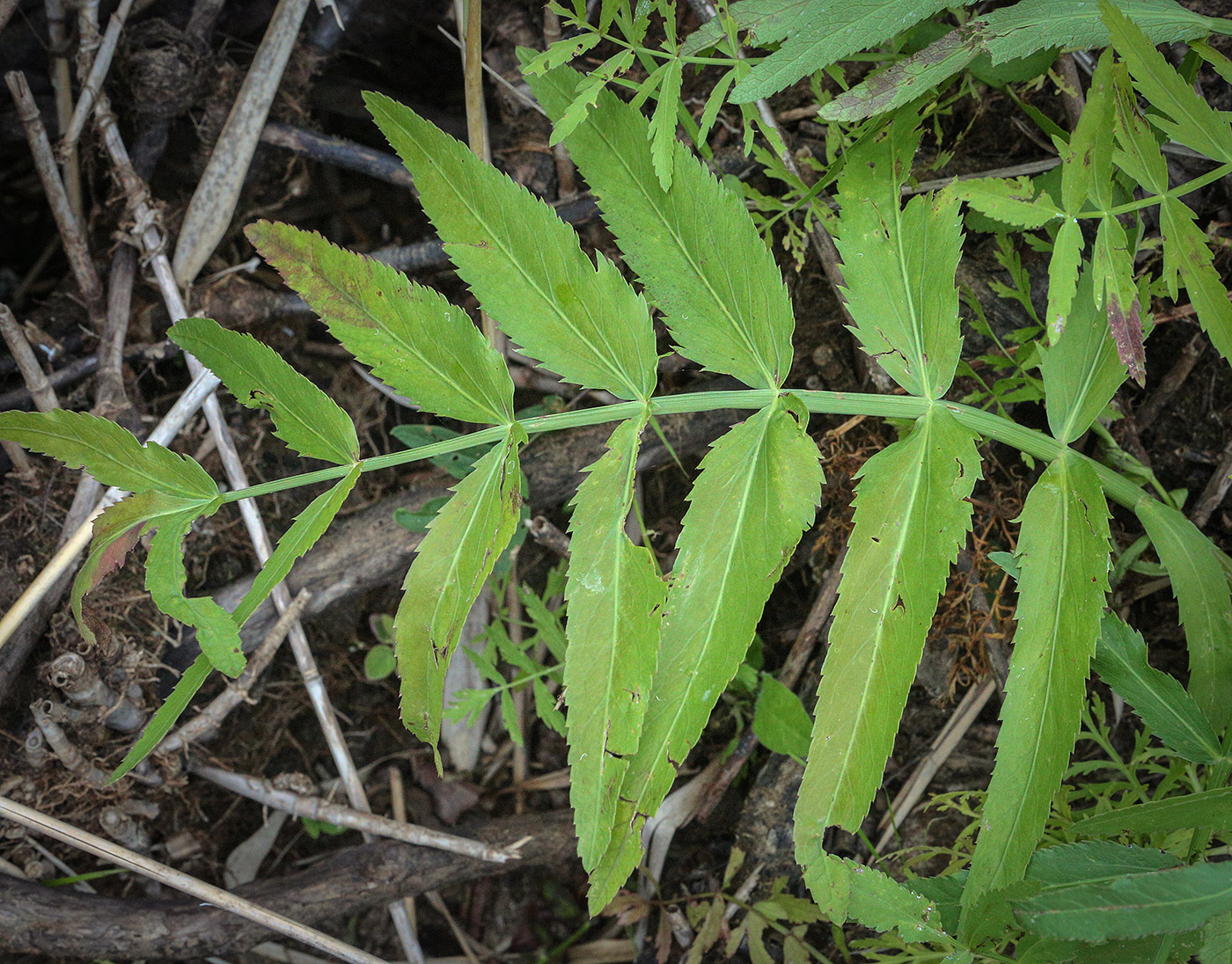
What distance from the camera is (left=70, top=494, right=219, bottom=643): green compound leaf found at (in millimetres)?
1850

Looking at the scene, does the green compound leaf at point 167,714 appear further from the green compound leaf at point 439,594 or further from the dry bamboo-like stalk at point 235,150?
the dry bamboo-like stalk at point 235,150

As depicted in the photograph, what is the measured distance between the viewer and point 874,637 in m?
1.81

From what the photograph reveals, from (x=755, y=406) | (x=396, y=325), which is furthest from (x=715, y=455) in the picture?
Result: (x=396, y=325)

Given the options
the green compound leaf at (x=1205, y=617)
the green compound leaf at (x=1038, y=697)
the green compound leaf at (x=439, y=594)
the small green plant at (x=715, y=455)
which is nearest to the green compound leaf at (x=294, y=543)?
the small green plant at (x=715, y=455)

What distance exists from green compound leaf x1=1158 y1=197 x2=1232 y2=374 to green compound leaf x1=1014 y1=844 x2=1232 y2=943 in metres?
1.07

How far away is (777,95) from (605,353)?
1.33 meters

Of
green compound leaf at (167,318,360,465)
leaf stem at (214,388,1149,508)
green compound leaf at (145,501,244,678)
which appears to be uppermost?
green compound leaf at (167,318,360,465)

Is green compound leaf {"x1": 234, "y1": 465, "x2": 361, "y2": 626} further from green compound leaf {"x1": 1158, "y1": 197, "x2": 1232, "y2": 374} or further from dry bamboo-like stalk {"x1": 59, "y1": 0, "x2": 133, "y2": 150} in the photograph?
green compound leaf {"x1": 1158, "y1": 197, "x2": 1232, "y2": 374}

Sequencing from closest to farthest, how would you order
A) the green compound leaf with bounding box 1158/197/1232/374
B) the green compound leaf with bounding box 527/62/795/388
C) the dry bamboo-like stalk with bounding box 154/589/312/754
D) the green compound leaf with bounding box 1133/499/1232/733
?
the green compound leaf with bounding box 1158/197/1232/374 < the green compound leaf with bounding box 527/62/795/388 < the green compound leaf with bounding box 1133/499/1232/733 < the dry bamboo-like stalk with bounding box 154/589/312/754

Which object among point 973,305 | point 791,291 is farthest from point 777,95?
point 973,305

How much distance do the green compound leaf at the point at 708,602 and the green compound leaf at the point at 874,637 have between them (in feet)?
0.55

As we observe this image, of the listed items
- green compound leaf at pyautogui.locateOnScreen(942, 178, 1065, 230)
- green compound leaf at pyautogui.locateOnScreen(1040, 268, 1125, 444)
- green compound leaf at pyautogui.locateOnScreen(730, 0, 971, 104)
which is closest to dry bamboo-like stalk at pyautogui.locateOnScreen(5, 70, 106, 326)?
green compound leaf at pyautogui.locateOnScreen(730, 0, 971, 104)

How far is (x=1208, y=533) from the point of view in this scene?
253 cm

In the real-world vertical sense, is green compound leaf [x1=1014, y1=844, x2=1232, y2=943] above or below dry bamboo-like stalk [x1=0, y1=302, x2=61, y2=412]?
below
